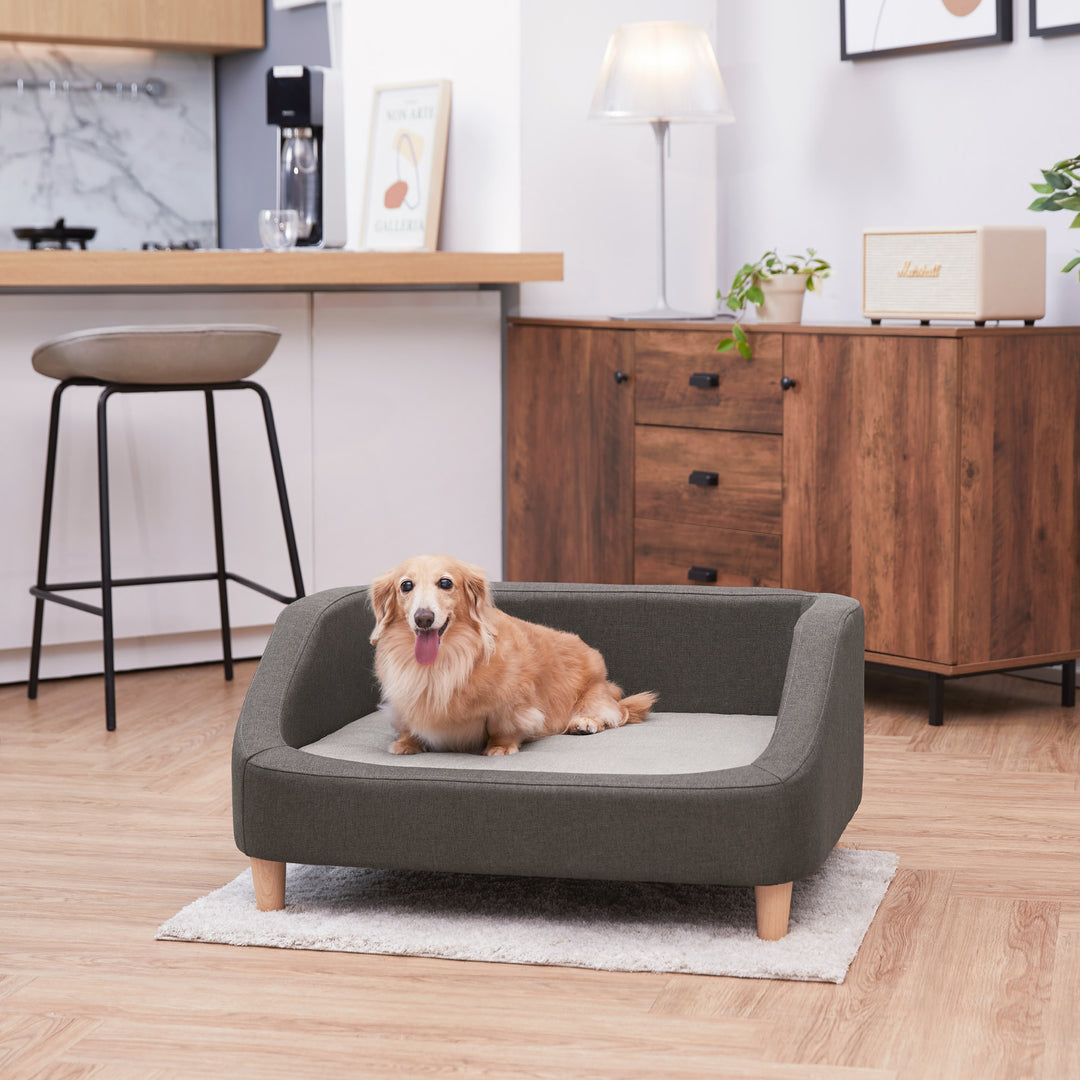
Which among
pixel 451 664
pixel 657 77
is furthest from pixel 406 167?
pixel 451 664

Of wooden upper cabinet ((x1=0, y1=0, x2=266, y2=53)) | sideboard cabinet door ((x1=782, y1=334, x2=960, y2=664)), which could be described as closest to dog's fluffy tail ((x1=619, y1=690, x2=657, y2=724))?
sideboard cabinet door ((x1=782, y1=334, x2=960, y2=664))

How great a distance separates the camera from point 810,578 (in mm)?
3547

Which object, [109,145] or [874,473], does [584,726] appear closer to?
[874,473]

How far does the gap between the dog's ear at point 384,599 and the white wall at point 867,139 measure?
202 centimetres

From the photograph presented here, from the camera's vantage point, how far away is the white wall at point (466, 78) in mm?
4207

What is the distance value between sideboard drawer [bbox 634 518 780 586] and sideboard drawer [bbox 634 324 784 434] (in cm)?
26

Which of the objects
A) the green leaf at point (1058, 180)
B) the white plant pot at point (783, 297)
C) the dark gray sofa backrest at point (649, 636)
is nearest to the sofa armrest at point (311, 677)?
the dark gray sofa backrest at point (649, 636)

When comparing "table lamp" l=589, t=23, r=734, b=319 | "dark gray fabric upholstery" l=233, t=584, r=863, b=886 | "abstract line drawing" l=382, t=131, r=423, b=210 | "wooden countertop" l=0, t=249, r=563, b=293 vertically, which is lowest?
"dark gray fabric upholstery" l=233, t=584, r=863, b=886

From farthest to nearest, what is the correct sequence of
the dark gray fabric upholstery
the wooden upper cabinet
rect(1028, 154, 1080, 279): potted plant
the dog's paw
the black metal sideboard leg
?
the wooden upper cabinet < the black metal sideboard leg < rect(1028, 154, 1080, 279): potted plant < the dog's paw < the dark gray fabric upholstery

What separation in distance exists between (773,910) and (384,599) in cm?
72

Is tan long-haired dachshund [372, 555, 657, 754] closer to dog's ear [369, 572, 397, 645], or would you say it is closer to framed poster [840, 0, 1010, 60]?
dog's ear [369, 572, 397, 645]

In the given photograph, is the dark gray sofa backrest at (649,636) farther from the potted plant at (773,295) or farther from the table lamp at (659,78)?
the table lamp at (659,78)

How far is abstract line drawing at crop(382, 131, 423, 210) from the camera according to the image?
443 cm

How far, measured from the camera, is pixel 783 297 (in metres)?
3.63
